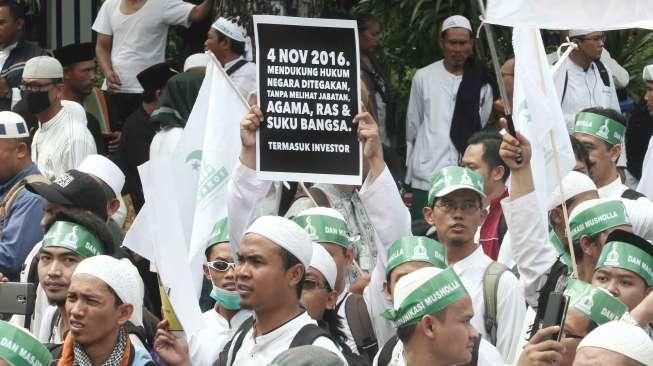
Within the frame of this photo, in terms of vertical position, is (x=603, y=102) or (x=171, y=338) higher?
(x=603, y=102)

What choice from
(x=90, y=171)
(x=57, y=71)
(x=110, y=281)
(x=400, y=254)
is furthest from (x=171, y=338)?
(x=57, y=71)

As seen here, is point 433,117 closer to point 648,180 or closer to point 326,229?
point 648,180

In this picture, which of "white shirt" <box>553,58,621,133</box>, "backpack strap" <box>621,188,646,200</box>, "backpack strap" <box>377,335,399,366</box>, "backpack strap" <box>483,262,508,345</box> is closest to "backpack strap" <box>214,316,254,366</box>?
"backpack strap" <box>377,335,399,366</box>

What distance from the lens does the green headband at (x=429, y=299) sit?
7.55 metres

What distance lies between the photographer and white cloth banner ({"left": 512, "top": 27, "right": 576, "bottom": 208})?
9.13m

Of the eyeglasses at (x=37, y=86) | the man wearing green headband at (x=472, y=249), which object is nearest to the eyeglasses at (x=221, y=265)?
the man wearing green headband at (x=472, y=249)

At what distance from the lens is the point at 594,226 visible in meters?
9.20

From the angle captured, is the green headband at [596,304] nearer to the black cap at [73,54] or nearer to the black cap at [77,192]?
the black cap at [77,192]

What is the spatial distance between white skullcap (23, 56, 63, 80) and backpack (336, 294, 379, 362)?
15.2 feet

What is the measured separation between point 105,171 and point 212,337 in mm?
2133

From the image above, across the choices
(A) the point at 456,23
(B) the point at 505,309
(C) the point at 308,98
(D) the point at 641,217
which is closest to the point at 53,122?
(A) the point at 456,23

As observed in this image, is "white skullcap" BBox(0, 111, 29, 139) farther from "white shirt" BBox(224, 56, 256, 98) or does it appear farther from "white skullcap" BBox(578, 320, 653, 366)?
"white skullcap" BBox(578, 320, 653, 366)

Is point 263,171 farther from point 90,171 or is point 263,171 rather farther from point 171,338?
point 90,171

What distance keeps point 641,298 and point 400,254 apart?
3.59 ft
